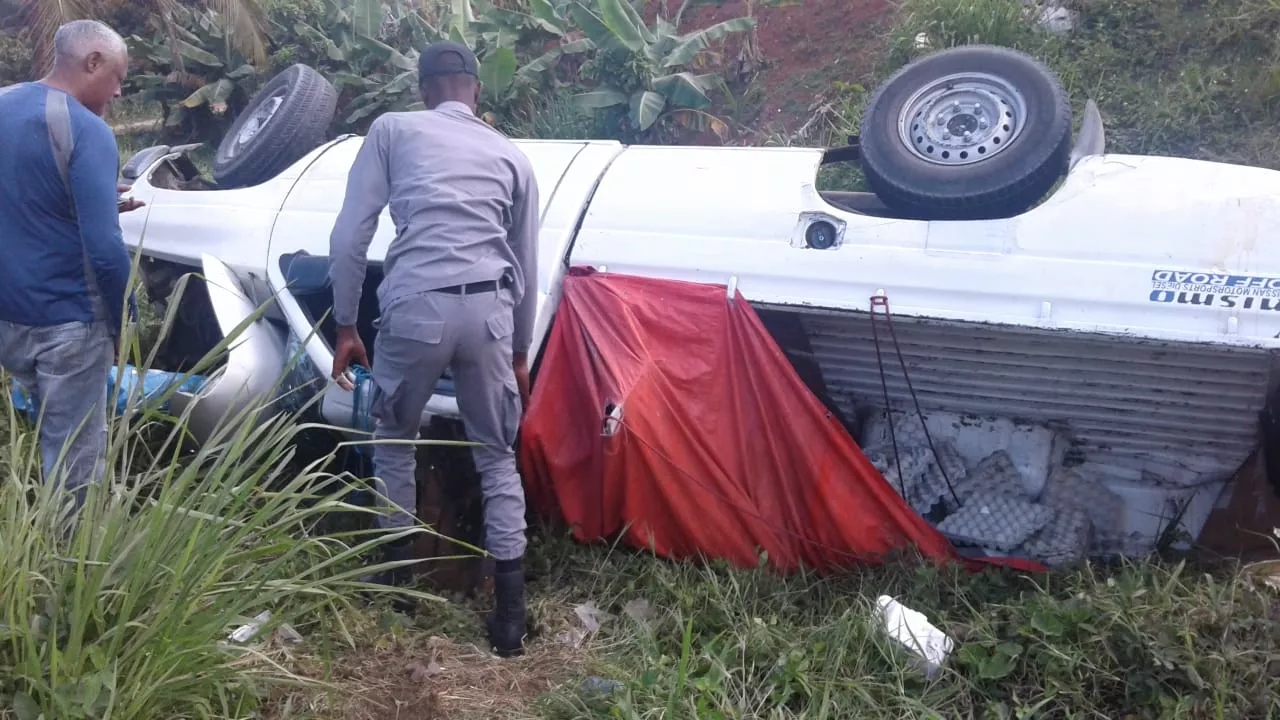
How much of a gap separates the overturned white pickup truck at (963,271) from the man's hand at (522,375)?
0.62 feet

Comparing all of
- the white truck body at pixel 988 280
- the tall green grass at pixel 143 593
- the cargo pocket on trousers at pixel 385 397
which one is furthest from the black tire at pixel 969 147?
the tall green grass at pixel 143 593

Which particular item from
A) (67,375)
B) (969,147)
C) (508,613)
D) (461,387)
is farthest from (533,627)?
(969,147)

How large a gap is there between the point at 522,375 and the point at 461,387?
1.05ft

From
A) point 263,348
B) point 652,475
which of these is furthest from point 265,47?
point 652,475

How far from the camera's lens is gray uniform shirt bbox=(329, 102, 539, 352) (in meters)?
3.13

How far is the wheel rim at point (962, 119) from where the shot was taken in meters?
3.50

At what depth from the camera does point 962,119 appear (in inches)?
142

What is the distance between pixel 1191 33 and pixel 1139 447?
394 cm

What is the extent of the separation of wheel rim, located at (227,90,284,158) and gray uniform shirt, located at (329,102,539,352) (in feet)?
6.09

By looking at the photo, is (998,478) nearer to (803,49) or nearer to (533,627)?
(533,627)

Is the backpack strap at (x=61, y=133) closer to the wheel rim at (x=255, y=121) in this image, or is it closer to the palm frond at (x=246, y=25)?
the wheel rim at (x=255, y=121)

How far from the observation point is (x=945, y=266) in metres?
3.29

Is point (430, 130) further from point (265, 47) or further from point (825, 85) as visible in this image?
point (265, 47)

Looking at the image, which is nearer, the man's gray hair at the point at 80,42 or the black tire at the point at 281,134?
the man's gray hair at the point at 80,42
